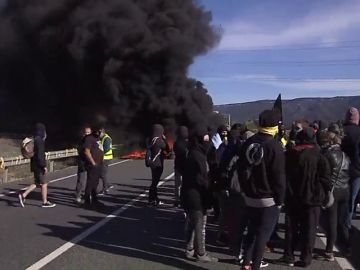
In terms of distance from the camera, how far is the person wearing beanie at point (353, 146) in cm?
743

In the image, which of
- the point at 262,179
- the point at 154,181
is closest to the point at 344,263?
the point at 262,179

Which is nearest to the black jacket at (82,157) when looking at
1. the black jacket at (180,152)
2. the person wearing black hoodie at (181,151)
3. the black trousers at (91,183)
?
the black trousers at (91,183)

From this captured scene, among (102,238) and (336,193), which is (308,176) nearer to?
(336,193)

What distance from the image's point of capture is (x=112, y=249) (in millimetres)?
7242

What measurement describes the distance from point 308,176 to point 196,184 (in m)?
1.29

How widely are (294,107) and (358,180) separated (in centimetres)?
9574

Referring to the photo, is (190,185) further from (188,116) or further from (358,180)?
(188,116)

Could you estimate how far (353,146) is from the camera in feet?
25.0

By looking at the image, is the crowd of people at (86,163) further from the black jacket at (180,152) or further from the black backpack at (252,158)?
the black backpack at (252,158)

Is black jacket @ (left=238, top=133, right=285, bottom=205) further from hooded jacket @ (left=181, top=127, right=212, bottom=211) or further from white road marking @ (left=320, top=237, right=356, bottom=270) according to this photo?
white road marking @ (left=320, top=237, right=356, bottom=270)

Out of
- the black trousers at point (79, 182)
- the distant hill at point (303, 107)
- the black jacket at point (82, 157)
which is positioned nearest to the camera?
the black jacket at point (82, 157)

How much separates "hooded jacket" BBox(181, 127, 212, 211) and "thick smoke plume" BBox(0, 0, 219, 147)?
3521cm

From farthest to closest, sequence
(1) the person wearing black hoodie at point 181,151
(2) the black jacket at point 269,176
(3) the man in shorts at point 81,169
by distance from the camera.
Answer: (3) the man in shorts at point 81,169 < (1) the person wearing black hoodie at point 181,151 < (2) the black jacket at point 269,176

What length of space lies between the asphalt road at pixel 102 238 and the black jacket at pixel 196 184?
0.68 m
